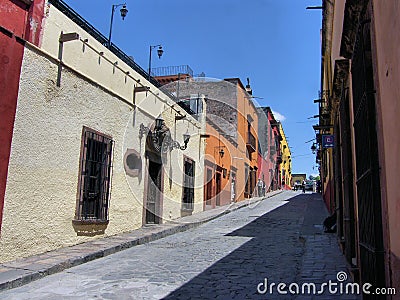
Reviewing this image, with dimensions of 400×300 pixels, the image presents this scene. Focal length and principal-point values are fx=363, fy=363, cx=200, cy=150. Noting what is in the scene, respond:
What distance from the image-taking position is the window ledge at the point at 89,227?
7214mm

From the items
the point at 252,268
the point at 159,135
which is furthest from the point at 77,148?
the point at 252,268

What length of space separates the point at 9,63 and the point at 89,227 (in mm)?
3644

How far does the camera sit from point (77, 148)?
7.22 m

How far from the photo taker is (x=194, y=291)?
4699 millimetres

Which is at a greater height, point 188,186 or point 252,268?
point 188,186

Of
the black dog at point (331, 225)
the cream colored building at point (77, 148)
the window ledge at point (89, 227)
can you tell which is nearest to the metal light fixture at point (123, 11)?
the cream colored building at point (77, 148)

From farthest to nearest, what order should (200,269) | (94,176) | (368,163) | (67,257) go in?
(94,176)
(67,257)
(200,269)
(368,163)

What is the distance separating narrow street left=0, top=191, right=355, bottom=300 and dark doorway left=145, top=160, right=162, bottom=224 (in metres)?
1.61

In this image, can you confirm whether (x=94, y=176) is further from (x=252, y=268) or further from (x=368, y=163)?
(x=368, y=163)

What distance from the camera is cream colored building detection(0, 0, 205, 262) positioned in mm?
5914

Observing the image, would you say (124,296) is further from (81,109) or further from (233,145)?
(233,145)

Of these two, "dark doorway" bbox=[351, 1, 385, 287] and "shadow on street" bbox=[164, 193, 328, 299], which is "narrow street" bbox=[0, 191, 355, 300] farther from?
"dark doorway" bbox=[351, 1, 385, 287]

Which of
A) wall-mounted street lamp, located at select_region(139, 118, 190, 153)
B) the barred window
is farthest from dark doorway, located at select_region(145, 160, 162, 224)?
the barred window

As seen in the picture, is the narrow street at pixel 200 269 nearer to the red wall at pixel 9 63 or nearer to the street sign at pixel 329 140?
the red wall at pixel 9 63
